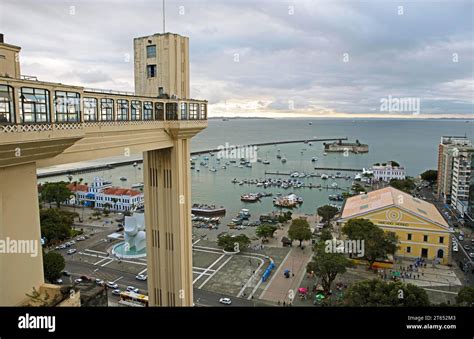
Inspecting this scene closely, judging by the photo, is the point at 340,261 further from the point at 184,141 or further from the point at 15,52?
the point at 15,52

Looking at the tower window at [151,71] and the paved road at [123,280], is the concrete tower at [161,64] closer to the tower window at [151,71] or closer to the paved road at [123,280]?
the tower window at [151,71]

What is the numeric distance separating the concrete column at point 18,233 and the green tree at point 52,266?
10605mm

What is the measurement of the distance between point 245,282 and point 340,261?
350 cm

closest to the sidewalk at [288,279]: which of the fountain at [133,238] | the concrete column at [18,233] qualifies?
the fountain at [133,238]

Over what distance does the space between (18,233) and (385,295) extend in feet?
26.5

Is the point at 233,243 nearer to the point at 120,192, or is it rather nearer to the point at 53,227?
the point at 53,227

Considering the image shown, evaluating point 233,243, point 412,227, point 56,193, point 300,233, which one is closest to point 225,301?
point 233,243

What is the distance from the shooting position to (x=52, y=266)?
12.2 metres

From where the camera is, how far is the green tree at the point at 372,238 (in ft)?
43.9

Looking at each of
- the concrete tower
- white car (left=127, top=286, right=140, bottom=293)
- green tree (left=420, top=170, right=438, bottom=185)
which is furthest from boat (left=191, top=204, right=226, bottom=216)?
the concrete tower
